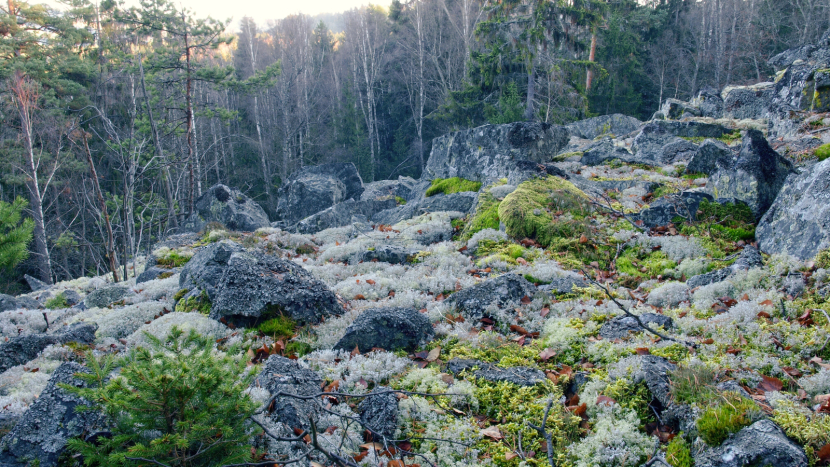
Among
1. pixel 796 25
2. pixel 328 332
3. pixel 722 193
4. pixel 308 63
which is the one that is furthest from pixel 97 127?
pixel 796 25

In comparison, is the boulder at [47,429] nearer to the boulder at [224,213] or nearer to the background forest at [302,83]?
the background forest at [302,83]

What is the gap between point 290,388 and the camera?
11.2ft

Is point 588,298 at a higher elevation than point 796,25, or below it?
below

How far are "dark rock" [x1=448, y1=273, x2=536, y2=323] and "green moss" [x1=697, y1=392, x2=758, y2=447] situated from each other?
100 inches

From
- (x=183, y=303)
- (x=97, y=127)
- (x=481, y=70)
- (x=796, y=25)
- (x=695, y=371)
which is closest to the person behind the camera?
(x=695, y=371)

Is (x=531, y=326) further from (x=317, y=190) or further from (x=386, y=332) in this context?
(x=317, y=190)

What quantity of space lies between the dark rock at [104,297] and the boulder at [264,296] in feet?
10.3

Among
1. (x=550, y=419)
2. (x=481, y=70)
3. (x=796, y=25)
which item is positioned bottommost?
(x=550, y=419)

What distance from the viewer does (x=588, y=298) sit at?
5.27 m

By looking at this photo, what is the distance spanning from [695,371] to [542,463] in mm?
1310

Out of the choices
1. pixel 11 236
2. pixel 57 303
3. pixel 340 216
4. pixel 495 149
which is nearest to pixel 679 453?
pixel 57 303

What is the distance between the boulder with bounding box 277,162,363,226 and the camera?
A: 1909 centimetres

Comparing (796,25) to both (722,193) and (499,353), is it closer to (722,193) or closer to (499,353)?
(722,193)

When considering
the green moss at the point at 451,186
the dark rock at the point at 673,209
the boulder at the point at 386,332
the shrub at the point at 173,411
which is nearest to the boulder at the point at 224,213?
the green moss at the point at 451,186
